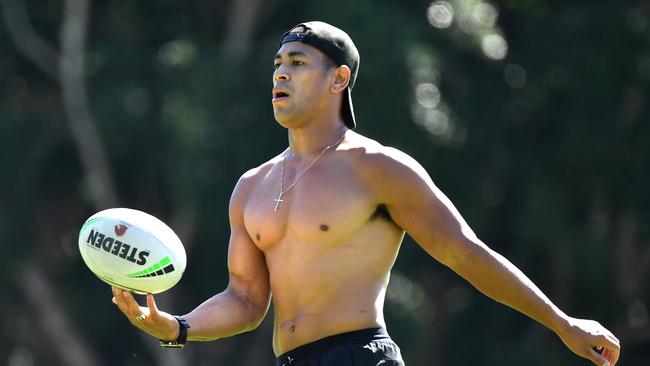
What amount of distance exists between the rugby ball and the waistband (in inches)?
23.2

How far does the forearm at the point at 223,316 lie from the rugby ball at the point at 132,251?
205 millimetres

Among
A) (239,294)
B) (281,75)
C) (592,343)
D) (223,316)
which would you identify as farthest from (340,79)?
(592,343)

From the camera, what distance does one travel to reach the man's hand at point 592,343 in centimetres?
582

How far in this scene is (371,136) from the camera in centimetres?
1833

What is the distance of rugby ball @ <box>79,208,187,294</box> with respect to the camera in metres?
5.88

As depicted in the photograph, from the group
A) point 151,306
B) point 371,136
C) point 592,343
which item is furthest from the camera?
point 371,136

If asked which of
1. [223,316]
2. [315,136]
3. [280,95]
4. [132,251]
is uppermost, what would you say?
[280,95]

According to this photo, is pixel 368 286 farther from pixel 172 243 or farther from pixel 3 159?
pixel 3 159

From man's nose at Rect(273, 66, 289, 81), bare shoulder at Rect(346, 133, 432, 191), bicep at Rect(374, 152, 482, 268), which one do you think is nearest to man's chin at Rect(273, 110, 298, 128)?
man's nose at Rect(273, 66, 289, 81)

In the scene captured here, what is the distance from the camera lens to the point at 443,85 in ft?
66.2

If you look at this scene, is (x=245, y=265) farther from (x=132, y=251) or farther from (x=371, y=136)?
(x=371, y=136)

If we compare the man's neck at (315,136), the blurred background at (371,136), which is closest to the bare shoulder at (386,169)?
the man's neck at (315,136)

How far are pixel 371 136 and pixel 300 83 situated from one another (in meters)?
12.1

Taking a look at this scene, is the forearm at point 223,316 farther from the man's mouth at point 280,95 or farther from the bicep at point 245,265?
the man's mouth at point 280,95
